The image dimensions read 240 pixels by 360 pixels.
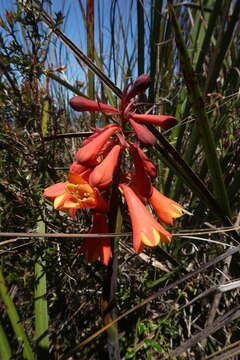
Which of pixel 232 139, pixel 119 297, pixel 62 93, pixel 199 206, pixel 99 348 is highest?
pixel 62 93

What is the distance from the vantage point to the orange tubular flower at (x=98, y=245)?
2.82 feet

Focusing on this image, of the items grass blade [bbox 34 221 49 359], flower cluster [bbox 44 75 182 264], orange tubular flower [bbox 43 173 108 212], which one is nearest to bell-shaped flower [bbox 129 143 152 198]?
flower cluster [bbox 44 75 182 264]

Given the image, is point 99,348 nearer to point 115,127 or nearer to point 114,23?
point 115,127

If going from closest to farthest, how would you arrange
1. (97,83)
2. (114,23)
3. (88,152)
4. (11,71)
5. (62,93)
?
(88,152) → (11,71) → (114,23) → (97,83) → (62,93)

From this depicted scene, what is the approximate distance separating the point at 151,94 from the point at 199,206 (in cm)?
54

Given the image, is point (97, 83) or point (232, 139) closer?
point (232, 139)

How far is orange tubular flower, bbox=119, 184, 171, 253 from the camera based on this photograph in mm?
806

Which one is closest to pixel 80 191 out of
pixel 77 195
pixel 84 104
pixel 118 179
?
pixel 77 195

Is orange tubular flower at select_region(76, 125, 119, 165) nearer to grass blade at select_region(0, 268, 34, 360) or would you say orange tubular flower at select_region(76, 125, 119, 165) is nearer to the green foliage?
the green foliage

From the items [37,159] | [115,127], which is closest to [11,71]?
[37,159]

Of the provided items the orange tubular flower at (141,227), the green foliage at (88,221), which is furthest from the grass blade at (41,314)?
the orange tubular flower at (141,227)

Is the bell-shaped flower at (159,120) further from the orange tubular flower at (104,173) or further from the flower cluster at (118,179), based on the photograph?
the orange tubular flower at (104,173)

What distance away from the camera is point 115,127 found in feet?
2.81

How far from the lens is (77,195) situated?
0.88m
